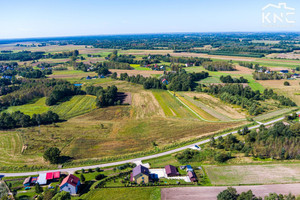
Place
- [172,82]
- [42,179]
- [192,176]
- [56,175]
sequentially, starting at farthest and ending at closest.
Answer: [172,82], [56,175], [192,176], [42,179]

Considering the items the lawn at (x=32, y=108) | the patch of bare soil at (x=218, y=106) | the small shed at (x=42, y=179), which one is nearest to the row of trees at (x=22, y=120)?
the lawn at (x=32, y=108)

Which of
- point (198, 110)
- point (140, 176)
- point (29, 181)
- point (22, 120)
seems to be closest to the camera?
point (140, 176)

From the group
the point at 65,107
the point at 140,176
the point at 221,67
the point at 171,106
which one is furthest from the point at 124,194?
the point at 221,67

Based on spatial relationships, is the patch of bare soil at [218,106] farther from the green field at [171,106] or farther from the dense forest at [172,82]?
the green field at [171,106]

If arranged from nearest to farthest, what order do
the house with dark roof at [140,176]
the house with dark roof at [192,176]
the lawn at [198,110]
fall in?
the house with dark roof at [140,176] < the house with dark roof at [192,176] < the lawn at [198,110]

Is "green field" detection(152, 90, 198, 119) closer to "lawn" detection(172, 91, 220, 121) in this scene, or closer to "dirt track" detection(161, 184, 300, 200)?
"lawn" detection(172, 91, 220, 121)

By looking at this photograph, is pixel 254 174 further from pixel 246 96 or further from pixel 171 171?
pixel 246 96
